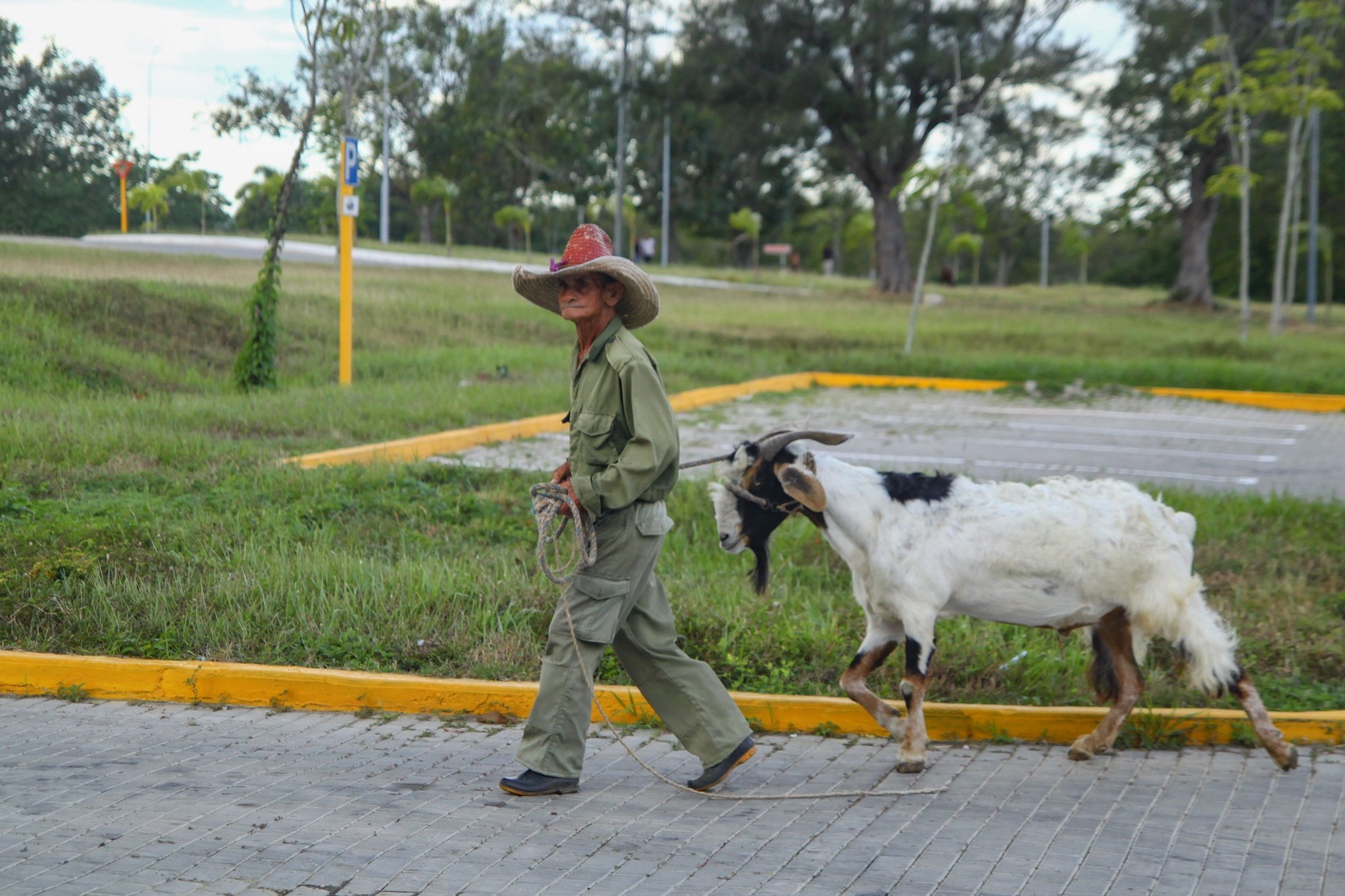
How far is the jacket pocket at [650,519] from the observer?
4.88 metres

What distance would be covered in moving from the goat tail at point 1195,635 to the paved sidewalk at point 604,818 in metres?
0.42

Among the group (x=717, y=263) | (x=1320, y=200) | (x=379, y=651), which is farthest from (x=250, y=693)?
(x=717, y=263)

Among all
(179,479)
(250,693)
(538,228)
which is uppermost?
(538,228)

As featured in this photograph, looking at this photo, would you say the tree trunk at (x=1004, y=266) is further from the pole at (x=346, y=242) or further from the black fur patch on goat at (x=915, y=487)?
the black fur patch on goat at (x=915, y=487)

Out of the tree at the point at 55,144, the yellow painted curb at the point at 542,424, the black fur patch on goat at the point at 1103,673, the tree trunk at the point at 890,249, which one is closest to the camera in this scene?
the black fur patch on goat at the point at 1103,673

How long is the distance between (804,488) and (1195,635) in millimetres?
1714

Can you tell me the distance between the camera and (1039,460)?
1269 centimetres

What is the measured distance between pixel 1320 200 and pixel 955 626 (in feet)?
151

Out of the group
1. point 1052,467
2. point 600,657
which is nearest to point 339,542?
point 600,657

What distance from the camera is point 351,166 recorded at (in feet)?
47.4

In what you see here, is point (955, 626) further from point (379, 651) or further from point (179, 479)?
point (179, 479)

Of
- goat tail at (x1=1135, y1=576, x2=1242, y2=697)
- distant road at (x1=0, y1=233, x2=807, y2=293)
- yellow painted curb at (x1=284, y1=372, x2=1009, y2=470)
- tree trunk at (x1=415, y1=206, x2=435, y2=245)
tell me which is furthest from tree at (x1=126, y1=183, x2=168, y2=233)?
tree trunk at (x1=415, y1=206, x2=435, y2=245)

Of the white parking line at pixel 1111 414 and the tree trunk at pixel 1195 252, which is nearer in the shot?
the white parking line at pixel 1111 414

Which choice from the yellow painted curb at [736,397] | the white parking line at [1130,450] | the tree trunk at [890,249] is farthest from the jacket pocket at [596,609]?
the tree trunk at [890,249]
